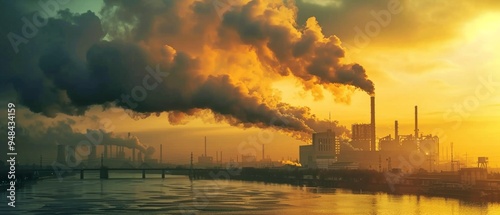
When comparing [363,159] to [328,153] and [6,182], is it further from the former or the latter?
[6,182]

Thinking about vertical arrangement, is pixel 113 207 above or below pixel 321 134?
below

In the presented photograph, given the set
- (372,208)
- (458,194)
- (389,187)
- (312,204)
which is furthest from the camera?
(389,187)

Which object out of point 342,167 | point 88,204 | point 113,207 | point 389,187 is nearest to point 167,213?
point 113,207

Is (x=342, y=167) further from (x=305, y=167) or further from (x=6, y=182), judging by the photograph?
(x=6, y=182)

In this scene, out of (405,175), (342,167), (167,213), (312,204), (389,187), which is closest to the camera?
(167,213)

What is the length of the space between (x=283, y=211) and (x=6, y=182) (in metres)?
92.1

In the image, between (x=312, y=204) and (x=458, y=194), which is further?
(x=458, y=194)

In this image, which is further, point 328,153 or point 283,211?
point 328,153

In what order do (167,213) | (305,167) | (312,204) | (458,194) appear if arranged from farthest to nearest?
(305,167), (458,194), (312,204), (167,213)

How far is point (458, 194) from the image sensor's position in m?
105

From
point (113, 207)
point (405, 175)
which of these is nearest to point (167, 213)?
point (113, 207)

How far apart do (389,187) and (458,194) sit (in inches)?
973

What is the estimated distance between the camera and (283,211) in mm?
80625

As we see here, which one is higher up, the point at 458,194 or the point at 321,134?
the point at 321,134
